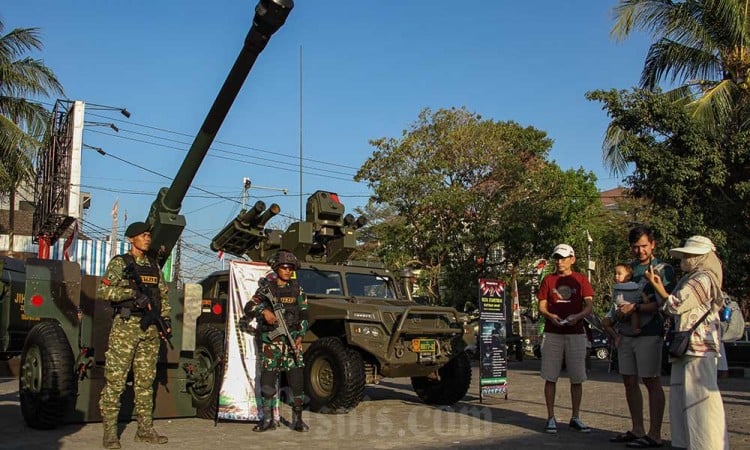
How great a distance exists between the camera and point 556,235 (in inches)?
893

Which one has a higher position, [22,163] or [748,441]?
[22,163]

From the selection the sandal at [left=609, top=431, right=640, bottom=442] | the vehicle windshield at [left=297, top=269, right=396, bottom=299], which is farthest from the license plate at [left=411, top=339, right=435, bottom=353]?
the sandal at [left=609, top=431, right=640, bottom=442]

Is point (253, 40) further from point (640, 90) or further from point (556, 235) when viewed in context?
point (556, 235)

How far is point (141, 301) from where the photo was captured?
624 centimetres

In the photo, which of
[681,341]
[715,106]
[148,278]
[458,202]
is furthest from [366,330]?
[458,202]

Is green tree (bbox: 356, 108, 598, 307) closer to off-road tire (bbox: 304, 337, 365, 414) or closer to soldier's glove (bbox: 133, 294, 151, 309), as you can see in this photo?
off-road tire (bbox: 304, 337, 365, 414)

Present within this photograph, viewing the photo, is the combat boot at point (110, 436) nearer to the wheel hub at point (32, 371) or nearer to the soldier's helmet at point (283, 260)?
the wheel hub at point (32, 371)

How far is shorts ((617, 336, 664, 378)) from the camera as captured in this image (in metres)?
6.46

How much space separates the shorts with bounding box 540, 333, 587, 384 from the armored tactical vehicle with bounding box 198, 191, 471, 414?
192 cm

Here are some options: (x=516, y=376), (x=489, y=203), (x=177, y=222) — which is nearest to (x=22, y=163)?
(x=489, y=203)

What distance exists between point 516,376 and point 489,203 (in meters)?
8.51

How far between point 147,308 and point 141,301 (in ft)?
0.39

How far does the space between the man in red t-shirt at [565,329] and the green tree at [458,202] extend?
14653 mm

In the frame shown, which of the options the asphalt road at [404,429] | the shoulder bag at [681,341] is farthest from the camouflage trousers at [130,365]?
the shoulder bag at [681,341]
